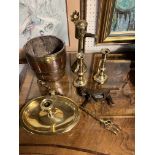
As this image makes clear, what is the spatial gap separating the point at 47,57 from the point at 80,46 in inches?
5.4

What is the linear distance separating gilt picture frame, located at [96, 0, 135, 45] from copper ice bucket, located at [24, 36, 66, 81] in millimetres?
177

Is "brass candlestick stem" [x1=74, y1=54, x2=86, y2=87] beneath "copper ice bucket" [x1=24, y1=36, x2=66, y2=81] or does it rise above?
beneath

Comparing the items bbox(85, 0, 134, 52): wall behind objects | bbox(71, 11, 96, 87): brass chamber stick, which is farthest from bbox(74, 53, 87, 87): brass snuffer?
bbox(85, 0, 134, 52): wall behind objects

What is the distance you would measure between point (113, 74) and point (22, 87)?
35 centimetres

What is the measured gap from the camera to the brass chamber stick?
2.61 feet

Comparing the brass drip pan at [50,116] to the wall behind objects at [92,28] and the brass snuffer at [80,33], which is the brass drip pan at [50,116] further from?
the wall behind objects at [92,28]

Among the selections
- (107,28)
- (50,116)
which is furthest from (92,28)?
(50,116)

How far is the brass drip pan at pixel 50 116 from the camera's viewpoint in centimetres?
73

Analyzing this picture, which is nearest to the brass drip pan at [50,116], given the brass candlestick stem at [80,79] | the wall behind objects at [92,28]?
the brass candlestick stem at [80,79]

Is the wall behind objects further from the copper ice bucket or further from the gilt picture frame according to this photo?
the copper ice bucket

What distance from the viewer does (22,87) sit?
889 mm

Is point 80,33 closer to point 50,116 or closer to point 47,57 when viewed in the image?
point 47,57

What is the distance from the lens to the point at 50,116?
74cm
